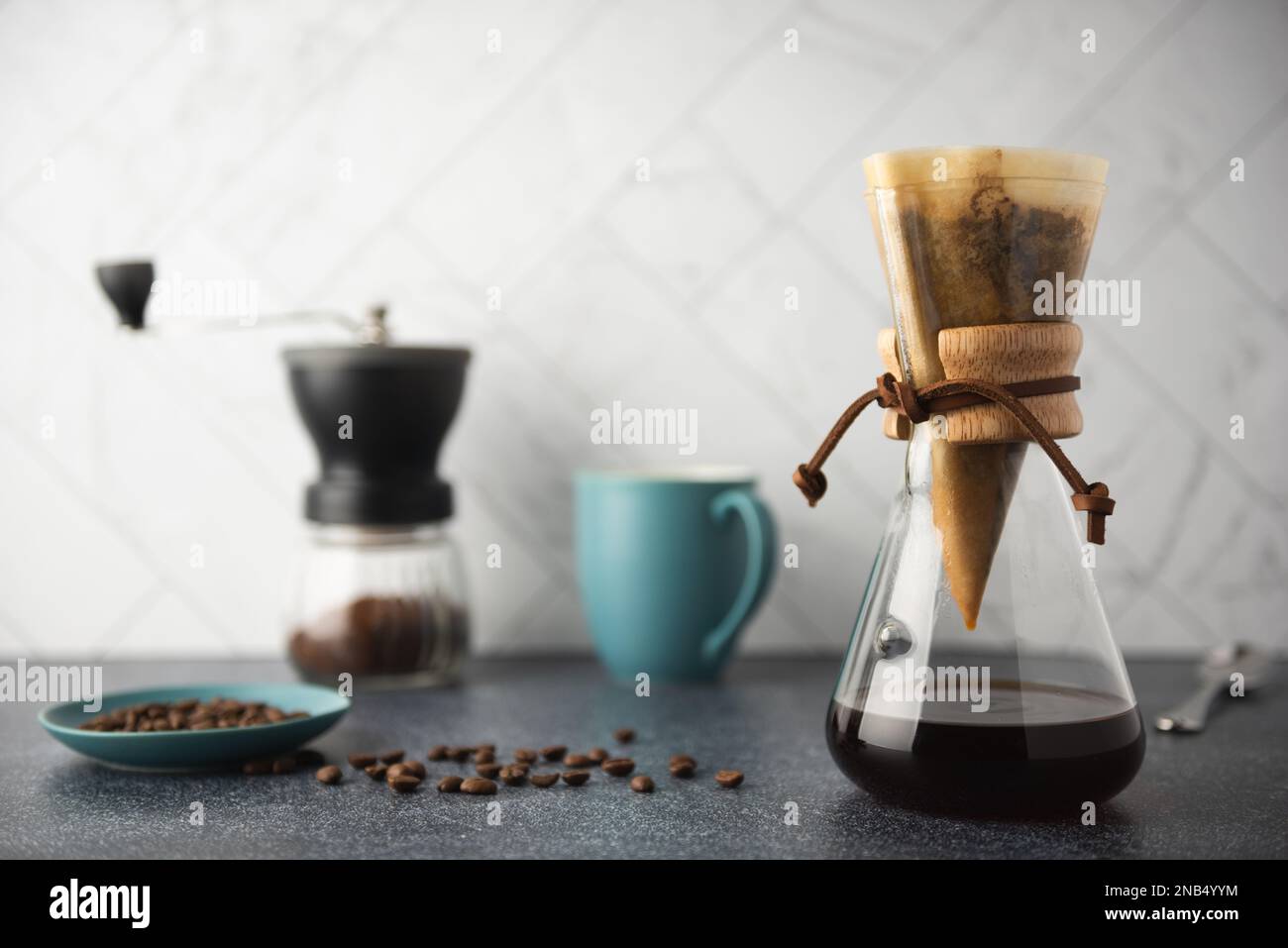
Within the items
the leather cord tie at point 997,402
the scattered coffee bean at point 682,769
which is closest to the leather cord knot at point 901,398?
the leather cord tie at point 997,402

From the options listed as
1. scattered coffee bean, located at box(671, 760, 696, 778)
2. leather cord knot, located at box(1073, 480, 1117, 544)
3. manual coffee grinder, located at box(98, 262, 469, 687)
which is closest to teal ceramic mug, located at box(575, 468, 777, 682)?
manual coffee grinder, located at box(98, 262, 469, 687)

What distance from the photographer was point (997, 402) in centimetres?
62

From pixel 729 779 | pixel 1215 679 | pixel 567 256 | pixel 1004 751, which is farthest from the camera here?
pixel 567 256

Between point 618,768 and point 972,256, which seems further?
point 618,768

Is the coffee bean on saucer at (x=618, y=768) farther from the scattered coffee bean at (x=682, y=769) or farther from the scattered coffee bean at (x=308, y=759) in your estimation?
the scattered coffee bean at (x=308, y=759)

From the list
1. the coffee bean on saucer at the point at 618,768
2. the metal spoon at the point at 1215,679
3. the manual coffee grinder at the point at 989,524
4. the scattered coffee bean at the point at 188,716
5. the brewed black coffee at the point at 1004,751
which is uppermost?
the manual coffee grinder at the point at 989,524

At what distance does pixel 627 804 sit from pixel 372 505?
0.43 metres

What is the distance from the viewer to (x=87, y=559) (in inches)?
46.5

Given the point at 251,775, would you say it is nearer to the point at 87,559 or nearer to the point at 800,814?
the point at 800,814

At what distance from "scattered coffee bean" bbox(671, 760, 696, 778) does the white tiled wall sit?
450 mm

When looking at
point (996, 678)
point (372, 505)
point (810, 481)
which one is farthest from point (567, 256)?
point (996, 678)

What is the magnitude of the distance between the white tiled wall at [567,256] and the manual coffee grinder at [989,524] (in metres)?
0.51

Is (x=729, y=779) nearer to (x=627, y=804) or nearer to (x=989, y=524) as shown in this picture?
(x=627, y=804)

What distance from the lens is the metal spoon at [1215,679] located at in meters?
0.86
